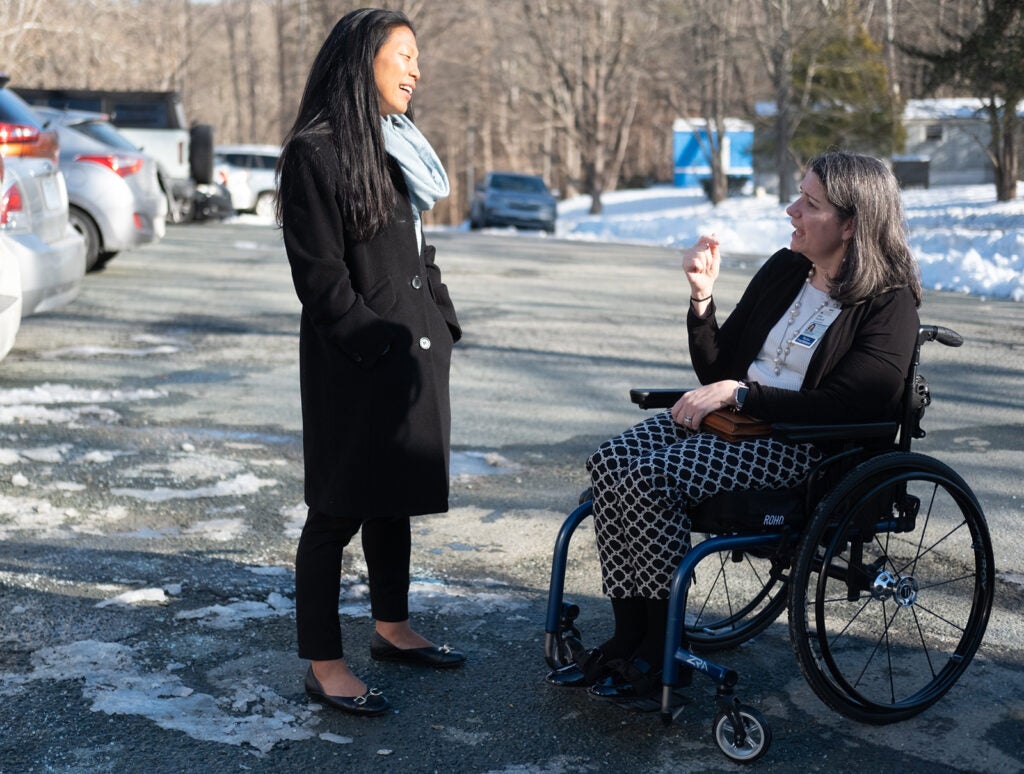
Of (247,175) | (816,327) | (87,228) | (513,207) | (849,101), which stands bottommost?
(816,327)

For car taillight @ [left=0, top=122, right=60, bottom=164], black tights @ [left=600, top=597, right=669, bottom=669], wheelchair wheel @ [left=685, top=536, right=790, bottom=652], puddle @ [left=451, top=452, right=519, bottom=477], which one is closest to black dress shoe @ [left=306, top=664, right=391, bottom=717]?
black tights @ [left=600, top=597, right=669, bottom=669]

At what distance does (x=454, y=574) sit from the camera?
4.53 meters

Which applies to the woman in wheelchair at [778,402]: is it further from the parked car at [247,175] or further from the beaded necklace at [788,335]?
the parked car at [247,175]

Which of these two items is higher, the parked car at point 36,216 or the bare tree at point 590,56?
the bare tree at point 590,56

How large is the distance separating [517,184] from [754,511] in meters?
29.2

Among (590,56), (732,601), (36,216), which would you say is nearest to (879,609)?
(732,601)

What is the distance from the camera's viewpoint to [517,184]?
31.9 metres

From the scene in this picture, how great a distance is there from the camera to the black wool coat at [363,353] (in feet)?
10.7

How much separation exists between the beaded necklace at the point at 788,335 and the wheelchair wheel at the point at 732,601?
21.3 inches

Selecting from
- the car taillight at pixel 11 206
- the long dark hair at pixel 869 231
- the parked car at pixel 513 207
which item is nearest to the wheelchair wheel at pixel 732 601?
the long dark hair at pixel 869 231

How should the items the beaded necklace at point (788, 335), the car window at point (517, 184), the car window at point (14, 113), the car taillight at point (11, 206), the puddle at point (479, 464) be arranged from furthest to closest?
1. the car window at point (517, 184)
2. the car window at point (14, 113)
3. the car taillight at point (11, 206)
4. the puddle at point (479, 464)
5. the beaded necklace at point (788, 335)

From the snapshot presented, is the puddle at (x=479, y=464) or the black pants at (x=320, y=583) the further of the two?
the puddle at (x=479, y=464)

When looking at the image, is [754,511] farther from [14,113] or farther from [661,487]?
[14,113]

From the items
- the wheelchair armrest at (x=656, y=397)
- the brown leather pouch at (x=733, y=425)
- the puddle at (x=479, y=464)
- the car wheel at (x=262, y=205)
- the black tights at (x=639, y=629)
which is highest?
the car wheel at (x=262, y=205)
